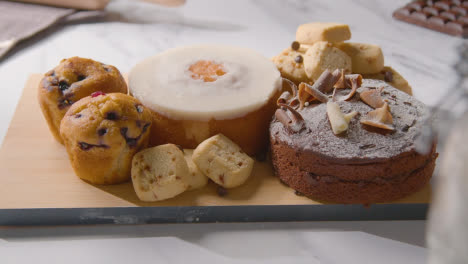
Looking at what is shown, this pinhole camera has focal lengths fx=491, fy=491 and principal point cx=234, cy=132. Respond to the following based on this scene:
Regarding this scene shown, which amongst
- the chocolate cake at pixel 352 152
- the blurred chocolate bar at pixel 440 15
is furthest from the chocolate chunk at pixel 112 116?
the blurred chocolate bar at pixel 440 15

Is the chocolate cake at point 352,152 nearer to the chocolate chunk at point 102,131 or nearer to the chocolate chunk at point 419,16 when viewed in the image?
the chocolate chunk at point 102,131

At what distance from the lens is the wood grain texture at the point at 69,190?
1.52 m

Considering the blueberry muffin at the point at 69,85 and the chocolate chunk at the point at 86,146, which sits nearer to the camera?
the chocolate chunk at the point at 86,146

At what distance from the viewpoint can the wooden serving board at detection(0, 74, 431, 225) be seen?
59.6 inches

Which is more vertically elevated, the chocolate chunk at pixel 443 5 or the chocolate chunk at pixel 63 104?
the chocolate chunk at pixel 443 5

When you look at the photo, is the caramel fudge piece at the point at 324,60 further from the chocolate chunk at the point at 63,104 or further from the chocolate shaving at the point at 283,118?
the chocolate chunk at the point at 63,104

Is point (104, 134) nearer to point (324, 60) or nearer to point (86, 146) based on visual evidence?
point (86, 146)

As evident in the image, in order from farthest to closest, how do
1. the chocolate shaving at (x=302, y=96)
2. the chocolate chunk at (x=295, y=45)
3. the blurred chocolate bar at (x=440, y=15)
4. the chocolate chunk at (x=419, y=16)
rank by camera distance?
the chocolate chunk at (x=419, y=16)
the blurred chocolate bar at (x=440, y=15)
the chocolate chunk at (x=295, y=45)
the chocolate shaving at (x=302, y=96)

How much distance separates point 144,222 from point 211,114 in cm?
41

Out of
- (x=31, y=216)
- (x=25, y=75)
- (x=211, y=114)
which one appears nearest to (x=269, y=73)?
(x=211, y=114)

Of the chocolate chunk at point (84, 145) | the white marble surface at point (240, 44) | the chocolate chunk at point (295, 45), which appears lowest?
the white marble surface at point (240, 44)

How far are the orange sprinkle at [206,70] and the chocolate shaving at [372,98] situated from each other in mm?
526

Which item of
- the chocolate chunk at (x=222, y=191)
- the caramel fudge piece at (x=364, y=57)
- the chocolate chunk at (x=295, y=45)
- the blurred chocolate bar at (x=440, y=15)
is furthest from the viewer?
the blurred chocolate bar at (x=440, y=15)

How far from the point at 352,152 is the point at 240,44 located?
155cm
